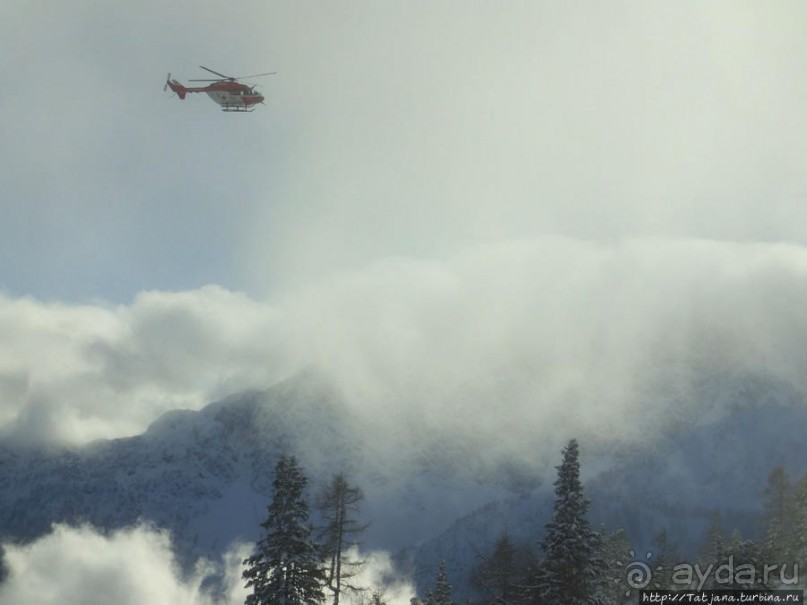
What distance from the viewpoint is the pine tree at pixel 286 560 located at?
30688 mm

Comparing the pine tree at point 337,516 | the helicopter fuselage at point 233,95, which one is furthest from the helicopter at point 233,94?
the pine tree at point 337,516

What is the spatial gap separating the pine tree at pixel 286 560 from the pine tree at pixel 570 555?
10.2 meters

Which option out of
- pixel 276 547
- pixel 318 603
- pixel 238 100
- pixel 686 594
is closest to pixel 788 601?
pixel 686 594

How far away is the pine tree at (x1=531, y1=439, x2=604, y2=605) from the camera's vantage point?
97.6ft

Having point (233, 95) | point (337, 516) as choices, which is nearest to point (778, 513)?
point (337, 516)

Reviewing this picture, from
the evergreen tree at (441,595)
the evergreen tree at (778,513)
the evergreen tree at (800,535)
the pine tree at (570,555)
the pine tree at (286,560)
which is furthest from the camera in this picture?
the evergreen tree at (778,513)

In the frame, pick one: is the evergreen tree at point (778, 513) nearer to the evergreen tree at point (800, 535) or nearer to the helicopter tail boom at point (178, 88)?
the evergreen tree at point (800, 535)

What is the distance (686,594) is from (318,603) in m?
20.3

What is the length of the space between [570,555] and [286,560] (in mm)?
12644

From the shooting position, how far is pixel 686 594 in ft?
123

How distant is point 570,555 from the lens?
29.9 m

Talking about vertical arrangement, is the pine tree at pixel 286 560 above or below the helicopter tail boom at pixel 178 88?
below

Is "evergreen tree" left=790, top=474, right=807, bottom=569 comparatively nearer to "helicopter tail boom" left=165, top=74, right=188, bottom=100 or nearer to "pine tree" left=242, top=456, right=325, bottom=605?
"pine tree" left=242, top=456, right=325, bottom=605

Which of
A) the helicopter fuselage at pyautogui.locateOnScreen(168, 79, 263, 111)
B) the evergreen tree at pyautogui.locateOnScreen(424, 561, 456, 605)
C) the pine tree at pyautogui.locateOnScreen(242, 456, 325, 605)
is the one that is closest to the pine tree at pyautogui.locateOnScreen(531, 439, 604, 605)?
the evergreen tree at pyautogui.locateOnScreen(424, 561, 456, 605)
